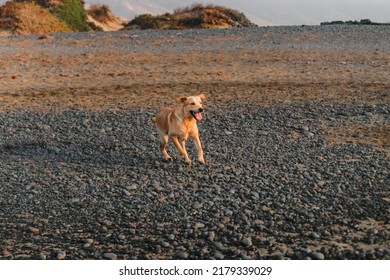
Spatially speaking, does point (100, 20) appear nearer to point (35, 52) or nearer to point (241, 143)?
point (35, 52)

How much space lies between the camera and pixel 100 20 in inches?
1823

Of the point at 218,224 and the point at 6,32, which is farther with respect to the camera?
the point at 6,32

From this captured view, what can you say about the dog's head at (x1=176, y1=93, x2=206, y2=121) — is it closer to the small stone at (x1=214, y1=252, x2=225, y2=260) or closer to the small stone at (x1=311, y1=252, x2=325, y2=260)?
the small stone at (x1=214, y1=252, x2=225, y2=260)

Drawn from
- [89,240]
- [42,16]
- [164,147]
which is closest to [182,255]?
[89,240]

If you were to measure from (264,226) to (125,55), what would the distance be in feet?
54.0

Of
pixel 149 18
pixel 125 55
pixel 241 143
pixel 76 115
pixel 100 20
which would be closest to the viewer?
pixel 241 143

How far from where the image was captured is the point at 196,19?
3772cm

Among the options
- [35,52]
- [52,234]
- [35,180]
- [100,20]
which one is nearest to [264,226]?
[52,234]

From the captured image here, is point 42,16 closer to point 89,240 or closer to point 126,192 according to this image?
point 126,192

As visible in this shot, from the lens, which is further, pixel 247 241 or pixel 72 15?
pixel 72 15


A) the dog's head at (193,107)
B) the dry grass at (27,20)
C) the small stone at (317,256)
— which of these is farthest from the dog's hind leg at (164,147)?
the dry grass at (27,20)

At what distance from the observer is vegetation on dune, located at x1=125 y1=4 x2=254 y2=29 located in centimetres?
3706

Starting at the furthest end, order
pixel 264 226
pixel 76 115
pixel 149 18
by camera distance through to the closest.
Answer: pixel 149 18, pixel 76 115, pixel 264 226

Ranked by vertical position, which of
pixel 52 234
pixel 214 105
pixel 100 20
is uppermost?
pixel 100 20
